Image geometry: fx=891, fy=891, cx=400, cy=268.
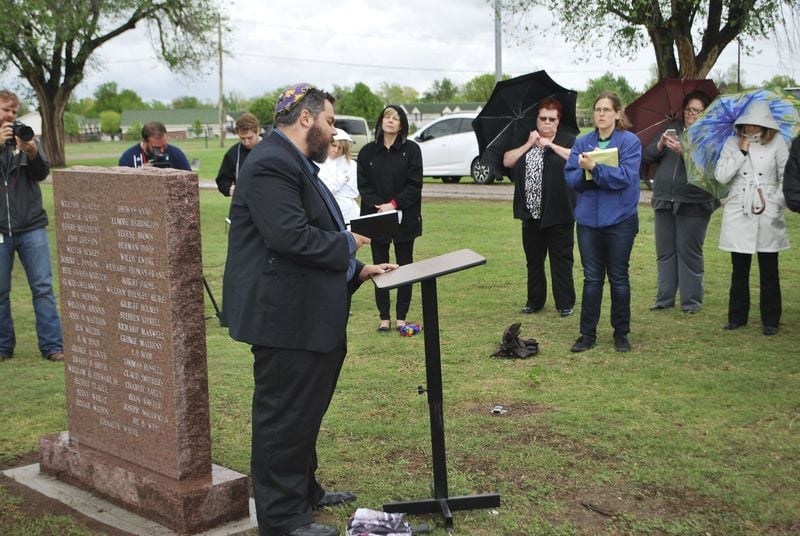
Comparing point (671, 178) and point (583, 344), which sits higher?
point (671, 178)

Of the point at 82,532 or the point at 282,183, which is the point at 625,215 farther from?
the point at 82,532

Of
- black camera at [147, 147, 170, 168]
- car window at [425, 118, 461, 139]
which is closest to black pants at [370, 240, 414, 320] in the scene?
black camera at [147, 147, 170, 168]

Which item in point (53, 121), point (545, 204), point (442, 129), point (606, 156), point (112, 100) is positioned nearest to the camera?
point (606, 156)

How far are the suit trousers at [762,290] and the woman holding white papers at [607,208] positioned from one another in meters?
1.25

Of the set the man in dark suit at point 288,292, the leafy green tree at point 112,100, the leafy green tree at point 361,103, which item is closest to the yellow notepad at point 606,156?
the man in dark suit at point 288,292

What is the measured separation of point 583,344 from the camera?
7.37 metres

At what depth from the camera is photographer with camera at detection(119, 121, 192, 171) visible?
309 inches

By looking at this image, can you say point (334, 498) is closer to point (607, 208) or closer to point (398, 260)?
point (607, 208)

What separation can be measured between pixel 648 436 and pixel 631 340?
2.46m

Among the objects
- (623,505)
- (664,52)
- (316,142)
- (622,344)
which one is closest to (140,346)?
(316,142)

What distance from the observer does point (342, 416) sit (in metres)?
→ 5.84

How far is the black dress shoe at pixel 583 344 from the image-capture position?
7332mm

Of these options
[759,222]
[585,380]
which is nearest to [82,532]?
[585,380]

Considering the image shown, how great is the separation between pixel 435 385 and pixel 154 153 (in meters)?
4.67
